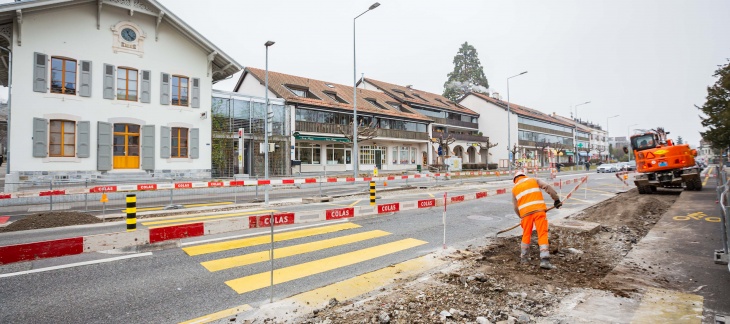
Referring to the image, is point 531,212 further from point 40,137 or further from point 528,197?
point 40,137

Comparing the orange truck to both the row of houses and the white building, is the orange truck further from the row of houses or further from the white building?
the white building

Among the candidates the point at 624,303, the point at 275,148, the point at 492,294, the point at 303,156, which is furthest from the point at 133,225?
the point at 303,156

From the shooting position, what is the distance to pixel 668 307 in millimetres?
3771

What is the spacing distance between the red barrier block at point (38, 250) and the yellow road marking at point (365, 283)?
2.88 metres

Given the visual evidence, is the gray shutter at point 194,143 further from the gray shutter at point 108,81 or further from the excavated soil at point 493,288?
the excavated soil at point 493,288

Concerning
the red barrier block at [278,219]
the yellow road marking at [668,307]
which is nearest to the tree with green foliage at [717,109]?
the yellow road marking at [668,307]

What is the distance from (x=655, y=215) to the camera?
34.7 ft

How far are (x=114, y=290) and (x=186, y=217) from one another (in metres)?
6.23

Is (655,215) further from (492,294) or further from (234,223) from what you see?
(234,223)

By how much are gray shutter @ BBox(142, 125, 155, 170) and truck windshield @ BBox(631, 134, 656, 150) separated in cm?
2539

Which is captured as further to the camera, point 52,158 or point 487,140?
point 487,140

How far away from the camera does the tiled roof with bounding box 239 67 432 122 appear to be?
31.5 m

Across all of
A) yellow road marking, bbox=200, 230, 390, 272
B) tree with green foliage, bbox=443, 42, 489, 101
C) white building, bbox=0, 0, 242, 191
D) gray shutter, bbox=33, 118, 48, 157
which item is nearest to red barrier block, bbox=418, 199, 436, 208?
yellow road marking, bbox=200, 230, 390, 272

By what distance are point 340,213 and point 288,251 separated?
1488 millimetres
